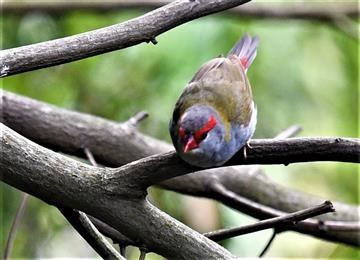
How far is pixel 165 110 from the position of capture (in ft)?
A: 10.4

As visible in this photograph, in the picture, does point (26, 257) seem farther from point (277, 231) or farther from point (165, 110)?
point (277, 231)

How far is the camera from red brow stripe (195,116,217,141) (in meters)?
1.46

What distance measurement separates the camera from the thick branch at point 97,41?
1489mm

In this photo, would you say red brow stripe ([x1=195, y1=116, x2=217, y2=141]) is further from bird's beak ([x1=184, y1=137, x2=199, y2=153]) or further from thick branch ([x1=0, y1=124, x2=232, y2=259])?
thick branch ([x1=0, y1=124, x2=232, y2=259])

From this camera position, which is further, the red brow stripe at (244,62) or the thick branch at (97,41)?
the red brow stripe at (244,62)

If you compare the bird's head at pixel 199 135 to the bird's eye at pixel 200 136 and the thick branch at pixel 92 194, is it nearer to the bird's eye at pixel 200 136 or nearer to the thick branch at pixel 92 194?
the bird's eye at pixel 200 136

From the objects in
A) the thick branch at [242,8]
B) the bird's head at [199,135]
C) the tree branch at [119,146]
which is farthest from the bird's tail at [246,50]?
the thick branch at [242,8]

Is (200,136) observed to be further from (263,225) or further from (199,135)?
(263,225)

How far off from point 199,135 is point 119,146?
1.08 meters

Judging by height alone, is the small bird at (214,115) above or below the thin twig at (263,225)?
above

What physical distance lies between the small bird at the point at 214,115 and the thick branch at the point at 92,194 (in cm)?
14

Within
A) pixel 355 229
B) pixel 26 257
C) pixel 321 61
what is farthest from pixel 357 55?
pixel 26 257

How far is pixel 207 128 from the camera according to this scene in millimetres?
1504

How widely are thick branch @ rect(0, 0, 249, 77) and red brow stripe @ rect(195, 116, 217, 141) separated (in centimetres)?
20
